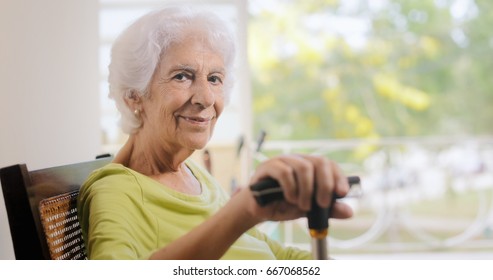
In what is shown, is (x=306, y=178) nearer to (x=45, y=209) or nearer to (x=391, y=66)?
(x=45, y=209)

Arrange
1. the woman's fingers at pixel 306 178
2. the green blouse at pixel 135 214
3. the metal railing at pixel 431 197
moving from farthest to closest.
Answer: the metal railing at pixel 431 197 < the green blouse at pixel 135 214 < the woman's fingers at pixel 306 178

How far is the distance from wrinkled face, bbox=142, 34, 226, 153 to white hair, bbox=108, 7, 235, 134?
15 mm

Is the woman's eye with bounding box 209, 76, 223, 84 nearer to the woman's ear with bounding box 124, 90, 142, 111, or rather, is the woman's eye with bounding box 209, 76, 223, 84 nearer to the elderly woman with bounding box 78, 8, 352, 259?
the elderly woman with bounding box 78, 8, 352, 259

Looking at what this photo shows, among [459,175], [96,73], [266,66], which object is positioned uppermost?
[266,66]

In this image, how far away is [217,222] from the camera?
2.94 feet

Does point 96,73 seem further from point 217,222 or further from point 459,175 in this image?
point 459,175

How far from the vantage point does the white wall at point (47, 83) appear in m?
1.12

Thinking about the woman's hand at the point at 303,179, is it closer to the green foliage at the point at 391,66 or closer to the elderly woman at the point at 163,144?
the elderly woman at the point at 163,144

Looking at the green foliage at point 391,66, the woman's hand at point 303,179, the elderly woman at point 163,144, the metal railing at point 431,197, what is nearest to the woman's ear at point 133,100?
the elderly woman at point 163,144

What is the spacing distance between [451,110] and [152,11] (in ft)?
12.5

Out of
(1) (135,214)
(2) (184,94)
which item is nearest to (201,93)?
(2) (184,94)

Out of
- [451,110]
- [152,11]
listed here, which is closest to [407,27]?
[451,110]

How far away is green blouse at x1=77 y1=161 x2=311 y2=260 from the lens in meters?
0.97

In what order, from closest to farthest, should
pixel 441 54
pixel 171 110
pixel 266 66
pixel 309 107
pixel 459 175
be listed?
pixel 171 110 → pixel 266 66 → pixel 309 107 → pixel 459 175 → pixel 441 54
